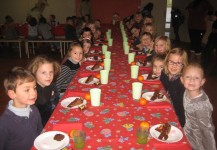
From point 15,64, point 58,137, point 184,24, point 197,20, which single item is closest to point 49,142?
point 58,137

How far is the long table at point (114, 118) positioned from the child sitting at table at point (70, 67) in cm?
68

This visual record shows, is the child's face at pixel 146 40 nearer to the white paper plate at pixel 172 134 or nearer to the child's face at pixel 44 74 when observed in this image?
the child's face at pixel 44 74

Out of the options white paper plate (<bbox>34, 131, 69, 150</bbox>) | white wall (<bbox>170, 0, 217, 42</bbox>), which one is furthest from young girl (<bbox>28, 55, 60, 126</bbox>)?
white wall (<bbox>170, 0, 217, 42</bbox>)

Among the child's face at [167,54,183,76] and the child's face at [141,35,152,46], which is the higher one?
the child's face at [141,35,152,46]

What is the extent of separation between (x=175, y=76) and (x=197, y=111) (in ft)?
2.36

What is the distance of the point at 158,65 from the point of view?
3.01 metres

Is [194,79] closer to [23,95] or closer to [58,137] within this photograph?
[58,137]

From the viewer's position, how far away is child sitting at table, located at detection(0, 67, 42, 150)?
5.89 feet

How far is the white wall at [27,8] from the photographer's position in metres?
11.0

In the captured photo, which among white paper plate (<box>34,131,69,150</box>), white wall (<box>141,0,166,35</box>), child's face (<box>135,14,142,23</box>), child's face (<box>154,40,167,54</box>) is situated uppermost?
white wall (<box>141,0,166,35</box>)

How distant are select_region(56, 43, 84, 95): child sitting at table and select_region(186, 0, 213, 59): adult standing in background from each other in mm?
5071

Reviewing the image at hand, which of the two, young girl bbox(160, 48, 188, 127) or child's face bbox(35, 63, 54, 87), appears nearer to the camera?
child's face bbox(35, 63, 54, 87)

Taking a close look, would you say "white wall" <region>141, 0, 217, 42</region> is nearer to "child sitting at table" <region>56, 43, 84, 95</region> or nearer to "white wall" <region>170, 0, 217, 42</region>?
"white wall" <region>170, 0, 217, 42</region>

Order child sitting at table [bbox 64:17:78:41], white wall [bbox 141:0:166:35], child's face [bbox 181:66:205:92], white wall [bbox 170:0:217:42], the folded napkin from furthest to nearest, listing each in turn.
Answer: white wall [bbox 141:0:166:35]
white wall [bbox 170:0:217:42]
child sitting at table [bbox 64:17:78:41]
child's face [bbox 181:66:205:92]
the folded napkin
